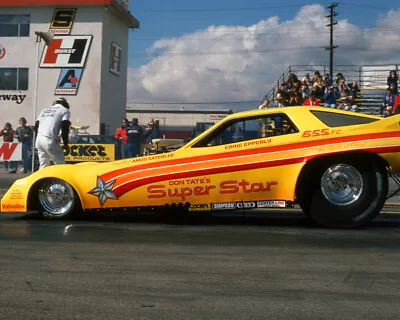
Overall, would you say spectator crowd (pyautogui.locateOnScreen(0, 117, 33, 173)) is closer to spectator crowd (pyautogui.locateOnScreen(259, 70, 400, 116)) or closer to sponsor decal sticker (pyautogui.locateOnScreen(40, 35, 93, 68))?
spectator crowd (pyautogui.locateOnScreen(259, 70, 400, 116))

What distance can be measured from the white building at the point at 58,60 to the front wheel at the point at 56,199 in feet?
89.2

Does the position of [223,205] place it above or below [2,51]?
below

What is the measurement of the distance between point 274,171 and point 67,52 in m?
30.0

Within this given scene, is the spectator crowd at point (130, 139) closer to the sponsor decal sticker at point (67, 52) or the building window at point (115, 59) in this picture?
the sponsor decal sticker at point (67, 52)

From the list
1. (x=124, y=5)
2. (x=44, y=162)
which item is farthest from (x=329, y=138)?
(x=124, y=5)

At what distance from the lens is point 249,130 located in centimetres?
714

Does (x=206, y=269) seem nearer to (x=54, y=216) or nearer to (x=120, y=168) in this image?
(x=120, y=168)

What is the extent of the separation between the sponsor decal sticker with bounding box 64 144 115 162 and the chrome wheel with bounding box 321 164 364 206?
42.9 feet

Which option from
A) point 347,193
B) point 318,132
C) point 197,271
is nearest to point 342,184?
point 347,193

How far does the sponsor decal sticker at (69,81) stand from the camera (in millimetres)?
34719

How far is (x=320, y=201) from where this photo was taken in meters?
6.84

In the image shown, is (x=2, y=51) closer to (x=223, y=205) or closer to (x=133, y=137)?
(x=133, y=137)

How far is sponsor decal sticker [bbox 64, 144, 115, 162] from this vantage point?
18.9 m

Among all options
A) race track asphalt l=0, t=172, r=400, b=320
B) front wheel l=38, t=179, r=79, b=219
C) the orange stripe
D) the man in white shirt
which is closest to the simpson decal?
the man in white shirt
